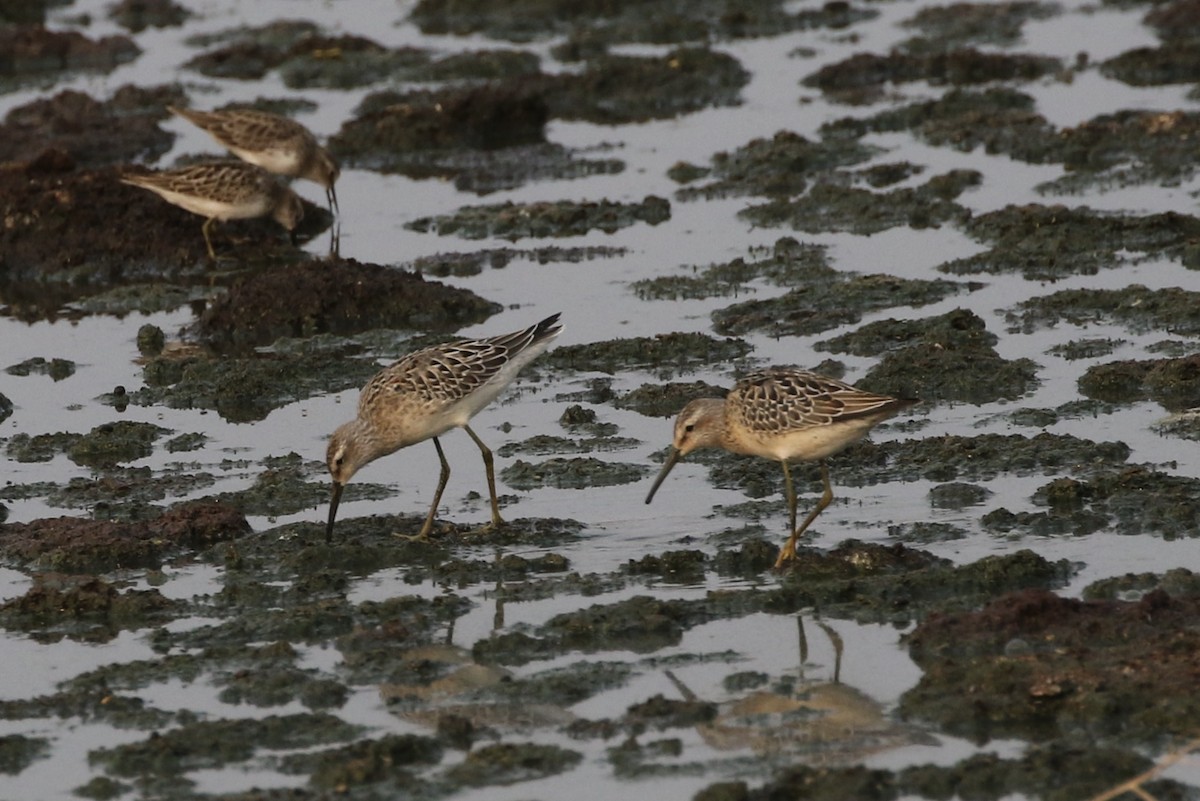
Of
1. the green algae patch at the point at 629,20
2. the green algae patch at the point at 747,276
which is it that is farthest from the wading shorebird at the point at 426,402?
the green algae patch at the point at 629,20

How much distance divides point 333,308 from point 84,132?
30.4ft

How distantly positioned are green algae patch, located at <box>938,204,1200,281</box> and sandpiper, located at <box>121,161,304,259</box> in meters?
6.56

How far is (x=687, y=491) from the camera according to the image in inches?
489

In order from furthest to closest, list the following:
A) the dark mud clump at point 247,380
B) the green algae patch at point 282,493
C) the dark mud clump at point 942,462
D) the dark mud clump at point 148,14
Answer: the dark mud clump at point 148,14 → the dark mud clump at point 247,380 → the green algae patch at point 282,493 → the dark mud clump at point 942,462

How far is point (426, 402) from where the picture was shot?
470 inches

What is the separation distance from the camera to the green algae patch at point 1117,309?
589 inches

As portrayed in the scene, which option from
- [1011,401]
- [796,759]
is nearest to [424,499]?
[1011,401]

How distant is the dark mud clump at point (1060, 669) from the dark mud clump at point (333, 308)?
27.0 feet

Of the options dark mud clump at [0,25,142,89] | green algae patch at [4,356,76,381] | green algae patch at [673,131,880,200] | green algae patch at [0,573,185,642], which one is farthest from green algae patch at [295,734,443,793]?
dark mud clump at [0,25,142,89]

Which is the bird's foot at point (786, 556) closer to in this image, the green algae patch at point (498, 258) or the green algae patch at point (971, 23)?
the green algae patch at point (498, 258)

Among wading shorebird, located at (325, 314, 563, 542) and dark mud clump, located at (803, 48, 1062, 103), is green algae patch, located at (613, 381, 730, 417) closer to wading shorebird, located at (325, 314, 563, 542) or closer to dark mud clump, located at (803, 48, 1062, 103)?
wading shorebird, located at (325, 314, 563, 542)

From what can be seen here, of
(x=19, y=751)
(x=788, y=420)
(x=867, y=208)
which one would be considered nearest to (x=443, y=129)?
(x=867, y=208)

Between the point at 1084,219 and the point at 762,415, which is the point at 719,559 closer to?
the point at 762,415

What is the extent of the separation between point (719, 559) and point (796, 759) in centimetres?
273
